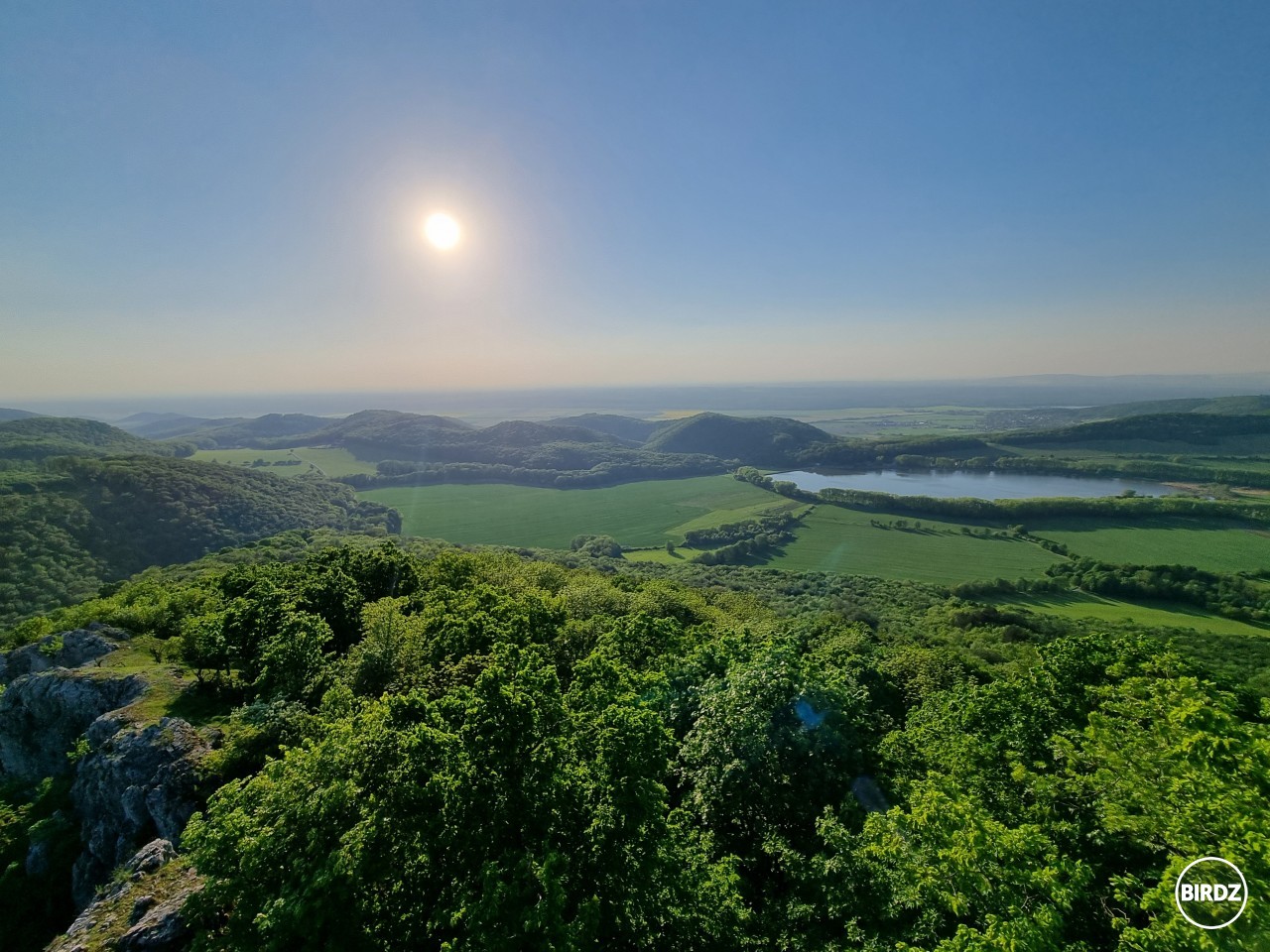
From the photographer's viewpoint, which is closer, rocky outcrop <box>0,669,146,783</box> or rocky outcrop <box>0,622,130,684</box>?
rocky outcrop <box>0,669,146,783</box>

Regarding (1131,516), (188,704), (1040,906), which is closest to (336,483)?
(188,704)

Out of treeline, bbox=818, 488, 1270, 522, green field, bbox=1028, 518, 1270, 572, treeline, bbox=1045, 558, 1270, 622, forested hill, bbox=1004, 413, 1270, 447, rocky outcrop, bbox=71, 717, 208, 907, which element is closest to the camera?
rocky outcrop, bbox=71, 717, 208, 907

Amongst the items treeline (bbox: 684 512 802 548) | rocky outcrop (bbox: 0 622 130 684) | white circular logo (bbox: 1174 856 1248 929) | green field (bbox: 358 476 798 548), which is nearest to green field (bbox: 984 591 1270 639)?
treeline (bbox: 684 512 802 548)

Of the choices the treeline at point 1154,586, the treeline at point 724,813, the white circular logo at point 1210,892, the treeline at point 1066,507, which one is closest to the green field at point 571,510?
the treeline at point 1066,507

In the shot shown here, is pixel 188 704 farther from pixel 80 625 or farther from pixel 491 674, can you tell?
pixel 80 625

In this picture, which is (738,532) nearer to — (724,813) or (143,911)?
(724,813)

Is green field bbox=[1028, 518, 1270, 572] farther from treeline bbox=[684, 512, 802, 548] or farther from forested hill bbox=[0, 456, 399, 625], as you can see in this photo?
forested hill bbox=[0, 456, 399, 625]
